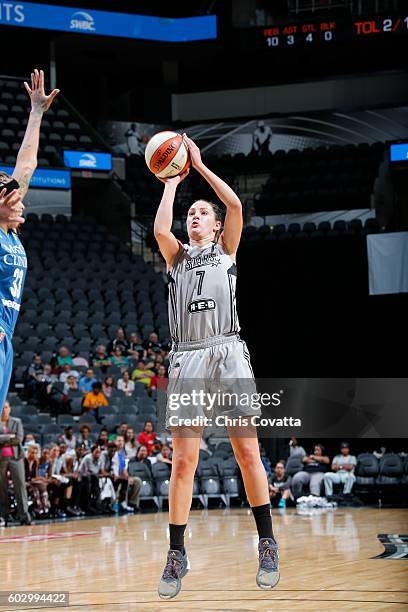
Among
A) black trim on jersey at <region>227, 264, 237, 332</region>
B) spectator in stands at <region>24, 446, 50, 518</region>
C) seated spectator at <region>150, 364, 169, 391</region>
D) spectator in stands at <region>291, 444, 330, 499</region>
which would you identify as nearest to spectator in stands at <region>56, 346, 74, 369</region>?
seated spectator at <region>150, 364, 169, 391</region>

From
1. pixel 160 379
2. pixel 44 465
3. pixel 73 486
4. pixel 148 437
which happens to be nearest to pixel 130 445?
pixel 148 437

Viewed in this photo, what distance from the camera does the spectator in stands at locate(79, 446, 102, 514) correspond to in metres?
16.1

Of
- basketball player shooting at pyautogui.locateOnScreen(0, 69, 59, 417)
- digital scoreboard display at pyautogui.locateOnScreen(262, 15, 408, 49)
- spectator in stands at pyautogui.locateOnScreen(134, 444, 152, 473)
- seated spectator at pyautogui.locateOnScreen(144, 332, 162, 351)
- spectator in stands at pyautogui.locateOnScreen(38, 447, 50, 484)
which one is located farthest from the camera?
digital scoreboard display at pyautogui.locateOnScreen(262, 15, 408, 49)

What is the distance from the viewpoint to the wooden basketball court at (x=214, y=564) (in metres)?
5.87

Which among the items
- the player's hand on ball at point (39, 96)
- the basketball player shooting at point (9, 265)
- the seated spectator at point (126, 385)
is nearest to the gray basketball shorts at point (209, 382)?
the basketball player shooting at point (9, 265)

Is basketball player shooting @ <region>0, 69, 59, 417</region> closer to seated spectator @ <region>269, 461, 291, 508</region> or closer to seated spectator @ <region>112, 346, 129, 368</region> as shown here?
seated spectator @ <region>269, 461, 291, 508</region>

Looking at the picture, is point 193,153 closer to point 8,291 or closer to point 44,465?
point 8,291

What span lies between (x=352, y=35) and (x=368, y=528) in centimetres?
1617

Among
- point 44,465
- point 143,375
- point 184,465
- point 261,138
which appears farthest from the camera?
point 261,138

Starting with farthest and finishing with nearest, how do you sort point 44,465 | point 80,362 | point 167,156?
point 80,362
point 44,465
point 167,156

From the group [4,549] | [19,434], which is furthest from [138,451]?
[4,549]

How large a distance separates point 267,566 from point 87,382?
13786 mm

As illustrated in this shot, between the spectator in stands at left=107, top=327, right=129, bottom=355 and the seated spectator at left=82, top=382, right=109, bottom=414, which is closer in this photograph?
the seated spectator at left=82, top=382, right=109, bottom=414

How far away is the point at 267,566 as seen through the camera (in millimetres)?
5766
